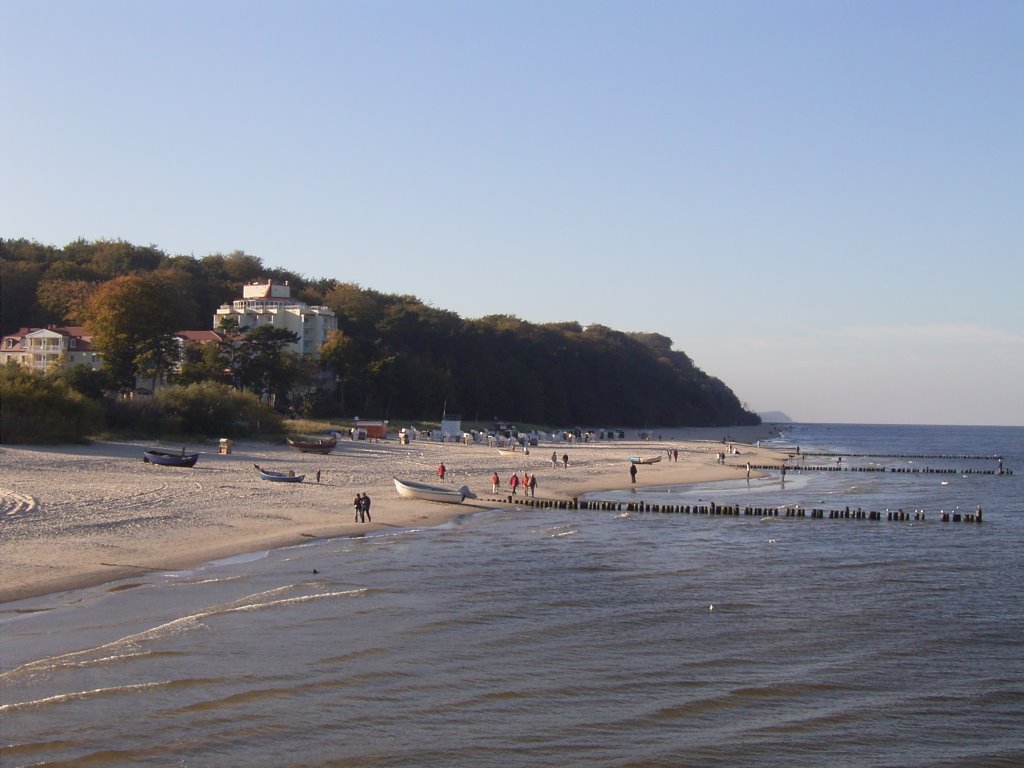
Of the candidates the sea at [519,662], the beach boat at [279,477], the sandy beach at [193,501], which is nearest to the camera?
the sea at [519,662]

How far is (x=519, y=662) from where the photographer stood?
14.7 metres

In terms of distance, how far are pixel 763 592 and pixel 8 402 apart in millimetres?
32013

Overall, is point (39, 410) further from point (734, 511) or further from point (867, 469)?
point (867, 469)

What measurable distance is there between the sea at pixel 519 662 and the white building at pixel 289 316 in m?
64.9

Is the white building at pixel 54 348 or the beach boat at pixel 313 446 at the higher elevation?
the white building at pixel 54 348

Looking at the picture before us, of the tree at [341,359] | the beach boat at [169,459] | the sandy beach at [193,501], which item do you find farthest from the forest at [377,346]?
the beach boat at [169,459]

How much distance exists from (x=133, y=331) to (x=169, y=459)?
29.7m

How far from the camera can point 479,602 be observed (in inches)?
736

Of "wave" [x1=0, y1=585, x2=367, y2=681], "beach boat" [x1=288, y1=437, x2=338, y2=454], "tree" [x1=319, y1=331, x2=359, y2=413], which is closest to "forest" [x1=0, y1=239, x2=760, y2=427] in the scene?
"tree" [x1=319, y1=331, x2=359, y2=413]

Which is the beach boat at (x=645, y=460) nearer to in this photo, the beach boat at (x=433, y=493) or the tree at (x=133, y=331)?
the beach boat at (x=433, y=493)

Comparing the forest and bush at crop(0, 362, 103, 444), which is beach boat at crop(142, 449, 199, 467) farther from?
the forest

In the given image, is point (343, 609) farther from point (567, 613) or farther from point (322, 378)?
point (322, 378)

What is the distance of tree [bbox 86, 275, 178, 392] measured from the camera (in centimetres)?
5975

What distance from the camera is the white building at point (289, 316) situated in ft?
287
